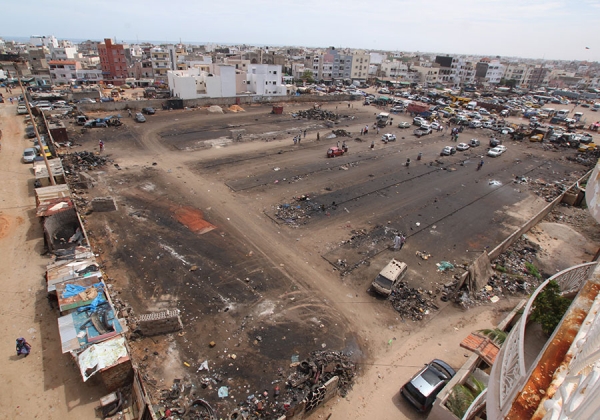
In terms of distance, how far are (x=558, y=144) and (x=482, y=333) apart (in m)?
39.6

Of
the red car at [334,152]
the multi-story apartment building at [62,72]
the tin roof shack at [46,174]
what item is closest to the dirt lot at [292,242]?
the red car at [334,152]

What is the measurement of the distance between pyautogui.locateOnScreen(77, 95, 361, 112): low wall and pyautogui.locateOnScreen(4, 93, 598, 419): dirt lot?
10219 millimetres

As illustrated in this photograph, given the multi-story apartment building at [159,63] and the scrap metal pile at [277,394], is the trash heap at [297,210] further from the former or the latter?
the multi-story apartment building at [159,63]

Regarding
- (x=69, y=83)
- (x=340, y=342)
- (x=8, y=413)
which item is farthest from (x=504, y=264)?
(x=69, y=83)

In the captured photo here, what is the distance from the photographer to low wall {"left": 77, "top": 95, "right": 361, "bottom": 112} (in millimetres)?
39094

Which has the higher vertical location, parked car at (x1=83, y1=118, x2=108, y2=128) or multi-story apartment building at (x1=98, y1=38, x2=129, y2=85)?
multi-story apartment building at (x1=98, y1=38, x2=129, y2=85)

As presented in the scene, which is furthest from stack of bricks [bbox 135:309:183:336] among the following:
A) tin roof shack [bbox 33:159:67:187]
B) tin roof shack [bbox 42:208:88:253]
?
tin roof shack [bbox 33:159:67:187]

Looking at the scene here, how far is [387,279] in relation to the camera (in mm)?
13211

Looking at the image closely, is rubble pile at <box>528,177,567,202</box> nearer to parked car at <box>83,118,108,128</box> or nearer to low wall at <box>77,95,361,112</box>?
low wall at <box>77,95,361,112</box>

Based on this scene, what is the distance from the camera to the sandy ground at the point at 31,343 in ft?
28.7

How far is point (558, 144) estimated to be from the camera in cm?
3894

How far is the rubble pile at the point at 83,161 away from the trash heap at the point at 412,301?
22851 mm

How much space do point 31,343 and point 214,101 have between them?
135ft

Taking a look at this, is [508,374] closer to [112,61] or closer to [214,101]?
[214,101]
